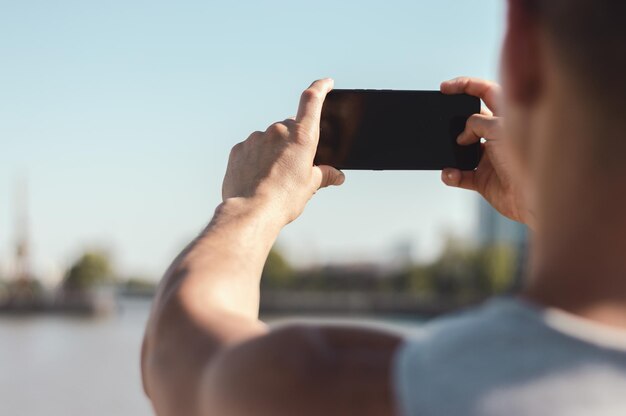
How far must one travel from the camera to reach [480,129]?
1240 mm

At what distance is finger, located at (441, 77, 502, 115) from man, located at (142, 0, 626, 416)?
0.67m

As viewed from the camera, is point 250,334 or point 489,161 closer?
point 250,334

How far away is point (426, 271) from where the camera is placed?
5284 centimetres

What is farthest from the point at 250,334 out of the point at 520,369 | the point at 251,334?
the point at 520,369

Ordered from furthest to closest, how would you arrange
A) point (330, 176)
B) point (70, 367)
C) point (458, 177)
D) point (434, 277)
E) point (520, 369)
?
point (434, 277), point (70, 367), point (458, 177), point (330, 176), point (520, 369)

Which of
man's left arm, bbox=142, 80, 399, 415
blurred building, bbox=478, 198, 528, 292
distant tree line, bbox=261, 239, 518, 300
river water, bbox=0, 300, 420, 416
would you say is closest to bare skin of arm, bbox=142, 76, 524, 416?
man's left arm, bbox=142, 80, 399, 415

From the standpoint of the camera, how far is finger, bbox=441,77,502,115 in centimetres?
128

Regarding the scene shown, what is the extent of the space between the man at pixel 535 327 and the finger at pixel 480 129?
60cm

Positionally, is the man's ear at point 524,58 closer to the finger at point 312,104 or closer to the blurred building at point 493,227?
the finger at point 312,104

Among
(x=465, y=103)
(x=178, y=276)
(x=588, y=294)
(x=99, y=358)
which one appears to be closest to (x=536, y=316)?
(x=588, y=294)

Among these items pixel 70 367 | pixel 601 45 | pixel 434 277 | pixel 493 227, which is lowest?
pixel 493 227

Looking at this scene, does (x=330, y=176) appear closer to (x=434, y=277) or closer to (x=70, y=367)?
(x=70, y=367)

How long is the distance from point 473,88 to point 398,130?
113 millimetres

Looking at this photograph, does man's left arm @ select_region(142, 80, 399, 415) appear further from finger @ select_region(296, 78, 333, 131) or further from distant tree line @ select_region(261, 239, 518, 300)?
distant tree line @ select_region(261, 239, 518, 300)
